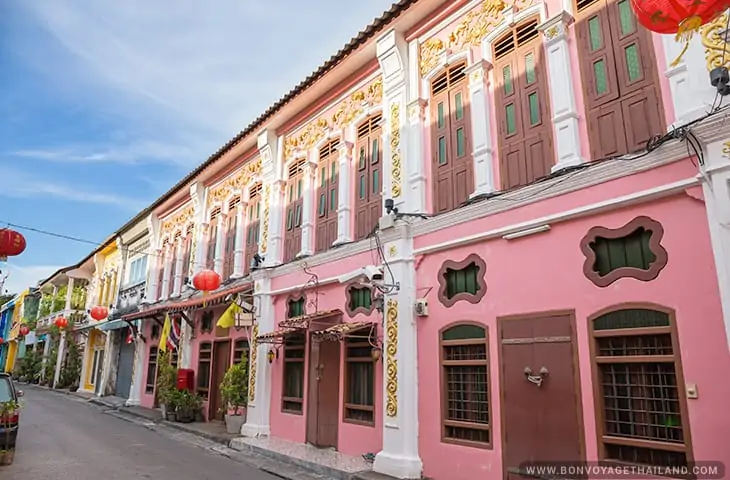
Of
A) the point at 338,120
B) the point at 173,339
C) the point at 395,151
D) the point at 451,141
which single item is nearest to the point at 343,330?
the point at 395,151

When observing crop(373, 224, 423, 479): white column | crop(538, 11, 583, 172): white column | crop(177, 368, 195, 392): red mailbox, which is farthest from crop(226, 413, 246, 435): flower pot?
crop(538, 11, 583, 172): white column

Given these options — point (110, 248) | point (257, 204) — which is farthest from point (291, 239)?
point (110, 248)

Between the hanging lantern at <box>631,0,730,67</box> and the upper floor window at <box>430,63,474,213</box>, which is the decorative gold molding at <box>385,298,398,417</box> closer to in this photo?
the upper floor window at <box>430,63,474,213</box>

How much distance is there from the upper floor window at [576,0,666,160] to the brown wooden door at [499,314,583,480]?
234cm

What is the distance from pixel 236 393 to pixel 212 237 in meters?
5.78

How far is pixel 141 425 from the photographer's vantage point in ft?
46.8

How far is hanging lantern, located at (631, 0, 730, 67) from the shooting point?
3.93m

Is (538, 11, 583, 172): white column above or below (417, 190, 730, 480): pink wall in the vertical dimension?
above

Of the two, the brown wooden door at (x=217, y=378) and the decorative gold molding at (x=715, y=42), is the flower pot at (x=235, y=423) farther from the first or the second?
the decorative gold molding at (x=715, y=42)

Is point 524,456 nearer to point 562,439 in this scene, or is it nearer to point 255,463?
point 562,439

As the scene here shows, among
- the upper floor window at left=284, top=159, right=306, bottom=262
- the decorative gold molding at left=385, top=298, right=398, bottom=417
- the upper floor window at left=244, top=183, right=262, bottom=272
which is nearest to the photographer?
the decorative gold molding at left=385, top=298, right=398, bottom=417

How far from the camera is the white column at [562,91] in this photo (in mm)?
6629

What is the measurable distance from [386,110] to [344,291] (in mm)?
3625

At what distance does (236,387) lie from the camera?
11.9 meters
